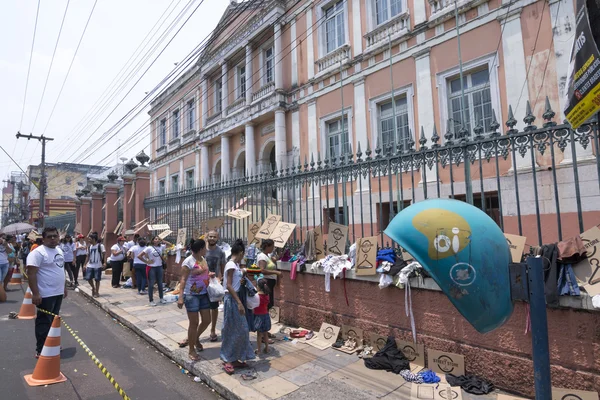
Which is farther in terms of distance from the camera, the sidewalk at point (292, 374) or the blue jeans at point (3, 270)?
the blue jeans at point (3, 270)

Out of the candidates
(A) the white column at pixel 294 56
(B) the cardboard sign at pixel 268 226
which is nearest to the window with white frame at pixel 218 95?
(A) the white column at pixel 294 56

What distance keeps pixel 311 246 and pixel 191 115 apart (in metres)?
19.9

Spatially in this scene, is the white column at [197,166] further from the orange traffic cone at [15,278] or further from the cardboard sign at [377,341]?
the cardboard sign at [377,341]

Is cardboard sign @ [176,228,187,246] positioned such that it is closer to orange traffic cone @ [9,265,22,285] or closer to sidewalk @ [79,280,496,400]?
sidewalk @ [79,280,496,400]

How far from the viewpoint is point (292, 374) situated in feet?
15.0

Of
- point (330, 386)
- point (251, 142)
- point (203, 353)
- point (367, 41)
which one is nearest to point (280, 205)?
point (203, 353)

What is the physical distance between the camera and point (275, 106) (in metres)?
15.7

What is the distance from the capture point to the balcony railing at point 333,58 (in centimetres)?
1324

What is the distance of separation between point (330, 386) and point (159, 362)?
2.61m

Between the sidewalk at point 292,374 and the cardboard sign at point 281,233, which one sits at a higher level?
the cardboard sign at point 281,233

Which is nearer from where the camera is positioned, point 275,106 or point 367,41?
point 367,41

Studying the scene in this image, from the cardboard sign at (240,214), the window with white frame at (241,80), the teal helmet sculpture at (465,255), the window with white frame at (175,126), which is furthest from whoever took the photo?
the window with white frame at (175,126)

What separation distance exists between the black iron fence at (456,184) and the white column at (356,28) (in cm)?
557

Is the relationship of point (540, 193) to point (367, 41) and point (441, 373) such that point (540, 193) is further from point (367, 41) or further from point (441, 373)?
point (367, 41)
